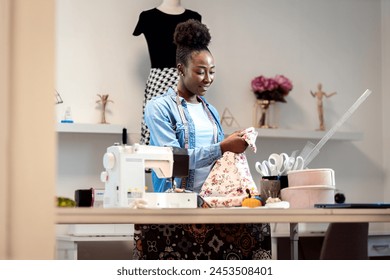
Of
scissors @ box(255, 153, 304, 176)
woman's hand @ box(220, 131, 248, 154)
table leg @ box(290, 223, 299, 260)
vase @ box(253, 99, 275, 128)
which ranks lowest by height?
table leg @ box(290, 223, 299, 260)

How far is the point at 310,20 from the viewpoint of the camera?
17.4 feet

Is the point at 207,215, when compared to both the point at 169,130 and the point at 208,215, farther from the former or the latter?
the point at 169,130

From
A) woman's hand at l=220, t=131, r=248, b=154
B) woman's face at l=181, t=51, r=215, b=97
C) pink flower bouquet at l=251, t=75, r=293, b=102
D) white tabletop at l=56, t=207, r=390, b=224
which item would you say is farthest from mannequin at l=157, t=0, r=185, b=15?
white tabletop at l=56, t=207, r=390, b=224

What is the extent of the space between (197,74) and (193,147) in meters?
0.31

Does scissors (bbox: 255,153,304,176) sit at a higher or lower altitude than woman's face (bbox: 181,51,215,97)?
lower


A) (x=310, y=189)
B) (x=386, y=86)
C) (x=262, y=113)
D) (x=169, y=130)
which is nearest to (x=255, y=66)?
(x=262, y=113)

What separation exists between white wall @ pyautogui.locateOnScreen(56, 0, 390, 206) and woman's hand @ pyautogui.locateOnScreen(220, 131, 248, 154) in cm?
225

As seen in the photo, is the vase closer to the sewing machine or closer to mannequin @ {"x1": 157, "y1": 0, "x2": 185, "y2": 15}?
mannequin @ {"x1": 157, "y1": 0, "x2": 185, "y2": 15}

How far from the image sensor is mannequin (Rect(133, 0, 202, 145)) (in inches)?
175

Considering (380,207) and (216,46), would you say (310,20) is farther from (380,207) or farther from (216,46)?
(380,207)

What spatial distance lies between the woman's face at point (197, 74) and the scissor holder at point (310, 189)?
59 centimetres

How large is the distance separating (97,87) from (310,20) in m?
1.69

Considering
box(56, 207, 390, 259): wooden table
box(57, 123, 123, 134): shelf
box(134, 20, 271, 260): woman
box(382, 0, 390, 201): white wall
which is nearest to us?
box(56, 207, 390, 259): wooden table
